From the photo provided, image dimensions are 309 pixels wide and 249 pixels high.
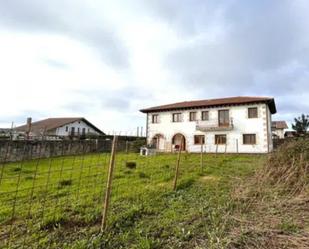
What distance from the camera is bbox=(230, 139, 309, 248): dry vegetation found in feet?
11.0

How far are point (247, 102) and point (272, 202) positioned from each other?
2155cm

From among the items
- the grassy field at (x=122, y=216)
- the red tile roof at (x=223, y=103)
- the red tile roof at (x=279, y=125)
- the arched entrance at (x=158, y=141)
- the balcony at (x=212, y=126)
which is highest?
the red tile roof at (x=279, y=125)

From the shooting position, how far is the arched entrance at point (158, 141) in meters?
29.7

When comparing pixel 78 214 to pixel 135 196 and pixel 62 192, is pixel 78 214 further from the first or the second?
pixel 62 192

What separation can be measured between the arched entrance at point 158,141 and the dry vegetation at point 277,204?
22.4 meters

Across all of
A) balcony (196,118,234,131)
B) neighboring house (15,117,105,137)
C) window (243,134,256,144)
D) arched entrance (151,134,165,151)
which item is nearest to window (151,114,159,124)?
arched entrance (151,134,165,151)

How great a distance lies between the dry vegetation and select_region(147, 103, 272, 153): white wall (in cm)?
1822

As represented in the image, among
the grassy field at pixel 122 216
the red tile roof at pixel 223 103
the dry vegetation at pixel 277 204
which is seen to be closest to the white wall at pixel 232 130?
the red tile roof at pixel 223 103

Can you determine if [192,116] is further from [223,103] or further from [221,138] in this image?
[221,138]

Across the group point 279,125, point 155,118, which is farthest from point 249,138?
point 279,125

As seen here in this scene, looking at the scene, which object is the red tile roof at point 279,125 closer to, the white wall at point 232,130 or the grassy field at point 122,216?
the white wall at point 232,130

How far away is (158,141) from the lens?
1179 inches

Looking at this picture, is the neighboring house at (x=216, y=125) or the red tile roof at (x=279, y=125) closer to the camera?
the neighboring house at (x=216, y=125)

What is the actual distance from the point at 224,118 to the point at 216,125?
1.09m
